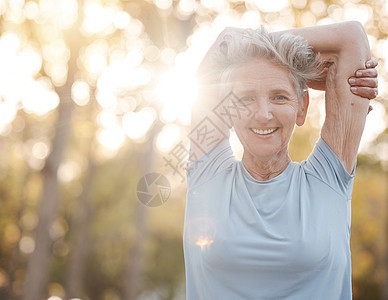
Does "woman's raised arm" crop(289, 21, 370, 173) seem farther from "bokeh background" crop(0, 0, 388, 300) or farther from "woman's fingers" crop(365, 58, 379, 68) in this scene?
"bokeh background" crop(0, 0, 388, 300)

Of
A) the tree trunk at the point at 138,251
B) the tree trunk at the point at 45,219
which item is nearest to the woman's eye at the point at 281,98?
the tree trunk at the point at 45,219

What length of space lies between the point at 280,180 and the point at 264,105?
325 mm

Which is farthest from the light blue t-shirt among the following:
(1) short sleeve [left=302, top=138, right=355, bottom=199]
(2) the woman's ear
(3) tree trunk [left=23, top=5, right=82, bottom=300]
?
(3) tree trunk [left=23, top=5, right=82, bottom=300]

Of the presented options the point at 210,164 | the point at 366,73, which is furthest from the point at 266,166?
the point at 366,73

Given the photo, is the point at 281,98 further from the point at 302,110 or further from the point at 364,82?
the point at 364,82

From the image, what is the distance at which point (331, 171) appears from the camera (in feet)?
5.60

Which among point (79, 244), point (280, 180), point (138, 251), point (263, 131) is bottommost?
point (79, 244)

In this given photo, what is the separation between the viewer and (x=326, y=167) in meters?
1.72

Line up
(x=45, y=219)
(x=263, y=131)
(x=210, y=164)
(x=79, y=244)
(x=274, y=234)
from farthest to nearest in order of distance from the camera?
(x=79, y=244) → (x=45, y=219) → (x=210, y=164) → (x=263, y=131) → (x=274, y=234)

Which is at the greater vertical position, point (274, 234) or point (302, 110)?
point (302, 110)

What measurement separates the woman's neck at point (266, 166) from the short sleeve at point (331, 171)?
0.13m

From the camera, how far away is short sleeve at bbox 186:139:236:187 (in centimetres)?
189

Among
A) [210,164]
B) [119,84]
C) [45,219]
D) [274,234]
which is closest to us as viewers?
[274,234]

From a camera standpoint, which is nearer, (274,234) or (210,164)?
(274,234)
